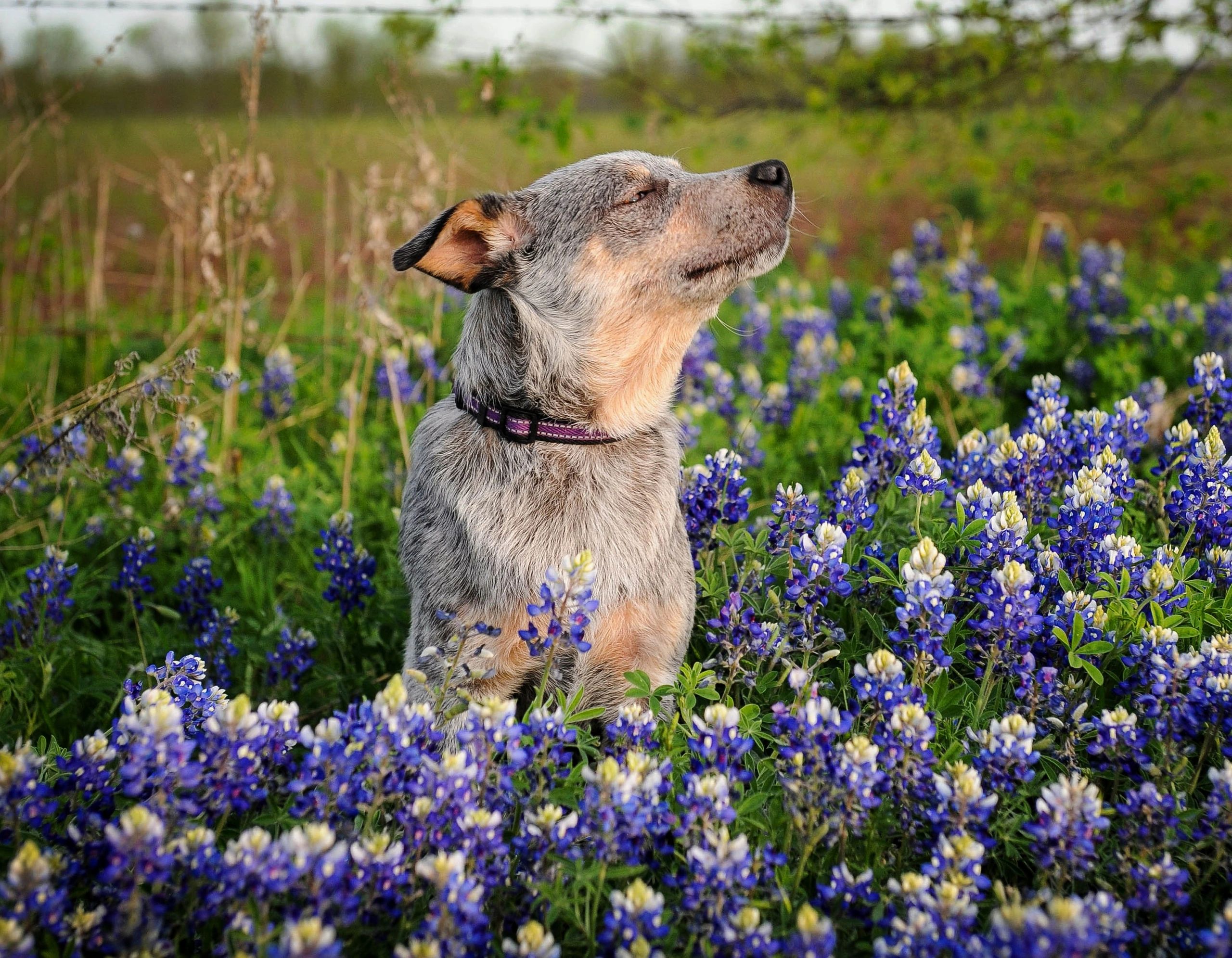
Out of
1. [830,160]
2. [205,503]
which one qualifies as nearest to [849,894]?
[205,503]

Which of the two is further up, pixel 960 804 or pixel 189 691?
pixel 960 804

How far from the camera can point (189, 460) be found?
14.4 ft

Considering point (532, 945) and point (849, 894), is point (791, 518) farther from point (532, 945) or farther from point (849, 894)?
point (532, 945)

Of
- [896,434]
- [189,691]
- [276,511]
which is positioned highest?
[896,434]

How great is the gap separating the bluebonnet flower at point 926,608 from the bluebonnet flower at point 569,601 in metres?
0.75

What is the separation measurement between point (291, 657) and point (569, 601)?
5.36ft

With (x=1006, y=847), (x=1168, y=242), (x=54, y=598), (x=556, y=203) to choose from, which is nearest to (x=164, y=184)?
(x=54, y=598)

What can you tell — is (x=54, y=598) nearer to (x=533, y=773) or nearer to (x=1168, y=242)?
(x=533, y=773)

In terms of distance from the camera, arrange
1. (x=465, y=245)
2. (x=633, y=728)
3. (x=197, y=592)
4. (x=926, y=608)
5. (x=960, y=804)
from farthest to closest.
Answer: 1. (x=197, y=592)
2. (x=465, y=245)
3. (x=926, y=608)
4. (x=633, y=728)
5. (x=960, y=804)

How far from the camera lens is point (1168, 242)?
7977 mm

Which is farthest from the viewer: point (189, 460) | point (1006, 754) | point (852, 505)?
point (189, 460)

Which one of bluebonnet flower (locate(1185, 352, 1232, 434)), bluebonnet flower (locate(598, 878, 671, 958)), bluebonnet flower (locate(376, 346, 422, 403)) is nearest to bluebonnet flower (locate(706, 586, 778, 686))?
bluebonnet flower (locate(598, 878, 671, 958))

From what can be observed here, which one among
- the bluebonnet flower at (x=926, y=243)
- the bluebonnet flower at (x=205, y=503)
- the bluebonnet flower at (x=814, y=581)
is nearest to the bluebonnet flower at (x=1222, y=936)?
the bluebonnet flower at (x=814, y=581)

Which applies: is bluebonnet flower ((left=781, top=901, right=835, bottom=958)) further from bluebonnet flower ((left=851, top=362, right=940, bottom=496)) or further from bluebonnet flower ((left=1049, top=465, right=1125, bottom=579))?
bluebonnet flower ((left=851, top=362, right=940, bottom=496))
